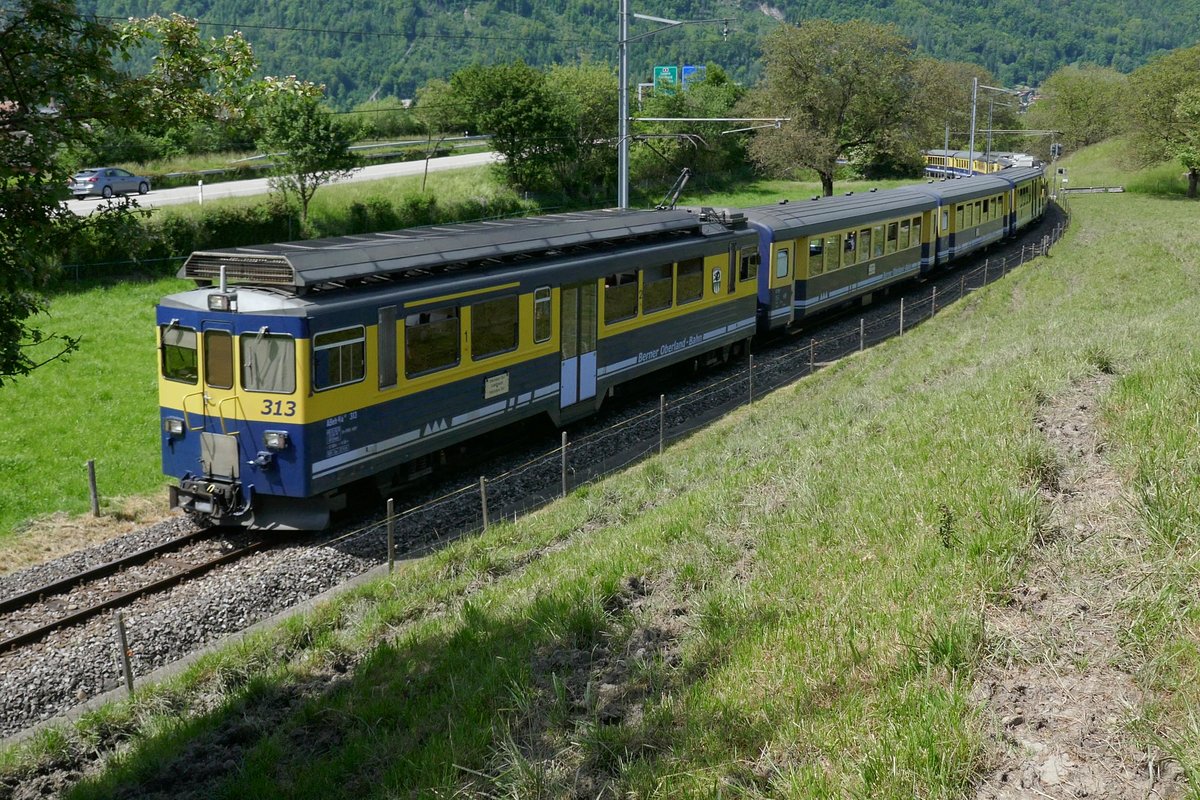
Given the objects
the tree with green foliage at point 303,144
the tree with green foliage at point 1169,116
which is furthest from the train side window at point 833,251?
the tree with green foliage at point 1169,116

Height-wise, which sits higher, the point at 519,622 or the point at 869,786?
the point at 869,786

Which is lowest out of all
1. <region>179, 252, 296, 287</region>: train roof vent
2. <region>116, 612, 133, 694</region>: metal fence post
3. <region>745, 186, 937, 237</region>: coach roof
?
<region>116, 612, 133, 694</region>: metal fence post

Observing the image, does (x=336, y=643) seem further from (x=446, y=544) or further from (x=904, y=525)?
(x=904, y=525)

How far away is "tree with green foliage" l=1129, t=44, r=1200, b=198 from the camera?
6594 cm

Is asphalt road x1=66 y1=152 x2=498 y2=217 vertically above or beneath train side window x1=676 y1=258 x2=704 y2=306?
above

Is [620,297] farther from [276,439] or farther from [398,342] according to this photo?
[276,439]

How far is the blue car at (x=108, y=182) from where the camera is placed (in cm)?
3603

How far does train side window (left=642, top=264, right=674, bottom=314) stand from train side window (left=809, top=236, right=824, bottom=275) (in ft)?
21.6

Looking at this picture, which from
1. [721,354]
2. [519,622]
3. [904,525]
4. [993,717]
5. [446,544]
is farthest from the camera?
[721,354]

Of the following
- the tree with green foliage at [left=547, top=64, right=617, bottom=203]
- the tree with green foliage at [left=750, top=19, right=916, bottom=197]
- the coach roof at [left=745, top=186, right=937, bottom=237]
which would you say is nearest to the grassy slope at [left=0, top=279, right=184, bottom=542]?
the coach roof at [left=745, top=186, right=937, bottom=237]

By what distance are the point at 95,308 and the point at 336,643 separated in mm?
19458

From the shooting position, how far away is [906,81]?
67.0m

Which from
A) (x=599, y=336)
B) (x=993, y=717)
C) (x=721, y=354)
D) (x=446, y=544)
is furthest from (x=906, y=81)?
(x=993, y=717)

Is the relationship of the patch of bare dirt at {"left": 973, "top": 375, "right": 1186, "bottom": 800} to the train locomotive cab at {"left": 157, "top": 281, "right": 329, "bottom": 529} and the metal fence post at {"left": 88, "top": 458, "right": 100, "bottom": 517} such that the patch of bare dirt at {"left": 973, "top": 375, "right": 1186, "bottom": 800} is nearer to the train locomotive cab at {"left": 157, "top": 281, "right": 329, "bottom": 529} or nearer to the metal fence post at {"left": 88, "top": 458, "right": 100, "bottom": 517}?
the train locomotive cab at {"left": 157, "top": 281, "right": 329, "bottom": 529}
